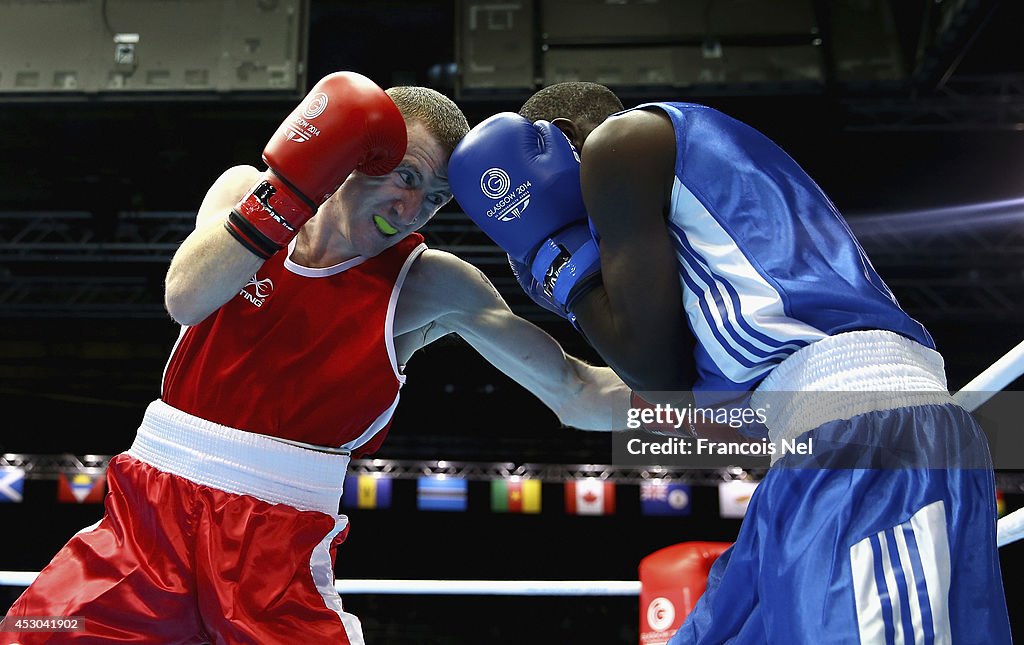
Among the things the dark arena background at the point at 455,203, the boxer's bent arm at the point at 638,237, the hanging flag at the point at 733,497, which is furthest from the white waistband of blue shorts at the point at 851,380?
the hanging flag at the point at 733,497

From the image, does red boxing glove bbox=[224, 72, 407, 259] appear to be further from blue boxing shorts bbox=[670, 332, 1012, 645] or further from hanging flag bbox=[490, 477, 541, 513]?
hanging flag bbox=[490, 477, 541, 513]

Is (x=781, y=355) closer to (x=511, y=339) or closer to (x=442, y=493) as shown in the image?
(x=511, y=339)

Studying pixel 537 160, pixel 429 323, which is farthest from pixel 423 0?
pixel 537 160

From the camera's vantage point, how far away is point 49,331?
10703 mm

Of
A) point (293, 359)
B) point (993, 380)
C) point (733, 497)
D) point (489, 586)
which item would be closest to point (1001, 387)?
point (993, 380)

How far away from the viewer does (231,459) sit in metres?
1.88

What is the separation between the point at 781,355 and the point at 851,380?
11 centimetres

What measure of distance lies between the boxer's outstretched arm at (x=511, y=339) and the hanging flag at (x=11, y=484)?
30.2ft

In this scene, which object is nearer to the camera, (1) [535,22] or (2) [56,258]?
(1) [535,22]

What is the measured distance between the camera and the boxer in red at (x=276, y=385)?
1.77 meters

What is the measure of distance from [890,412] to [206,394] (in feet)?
4.33

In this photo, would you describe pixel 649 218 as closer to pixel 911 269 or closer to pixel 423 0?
pixel 423 0

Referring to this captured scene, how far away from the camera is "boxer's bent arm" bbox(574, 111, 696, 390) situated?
146cm

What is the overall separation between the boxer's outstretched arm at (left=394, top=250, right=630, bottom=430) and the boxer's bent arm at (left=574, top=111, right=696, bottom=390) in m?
0.78
